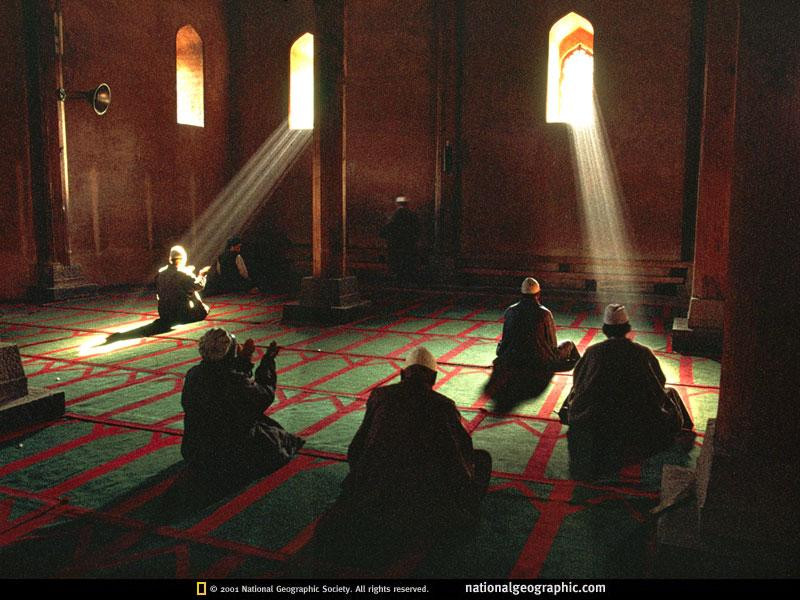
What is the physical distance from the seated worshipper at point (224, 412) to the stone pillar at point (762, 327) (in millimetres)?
2092

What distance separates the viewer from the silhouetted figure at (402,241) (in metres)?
11.3

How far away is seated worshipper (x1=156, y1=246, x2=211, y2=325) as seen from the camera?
26.6ft

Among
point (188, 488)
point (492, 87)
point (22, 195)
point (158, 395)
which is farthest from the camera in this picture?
point (492, 87)

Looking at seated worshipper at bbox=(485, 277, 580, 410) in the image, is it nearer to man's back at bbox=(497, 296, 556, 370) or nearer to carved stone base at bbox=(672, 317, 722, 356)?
man's back at bbox=(497, 296, 556, 370)

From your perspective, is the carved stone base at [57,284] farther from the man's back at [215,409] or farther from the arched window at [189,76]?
the man's back at [215,409]

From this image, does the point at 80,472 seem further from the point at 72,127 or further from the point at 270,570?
the point at 72,127

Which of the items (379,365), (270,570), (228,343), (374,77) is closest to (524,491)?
(270,570)

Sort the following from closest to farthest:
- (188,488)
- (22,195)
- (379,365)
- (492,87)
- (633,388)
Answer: (188,488) < (633,388) < (379,365) < (22,195) < (492,87)

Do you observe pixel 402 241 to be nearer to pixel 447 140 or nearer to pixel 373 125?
pixel 447 140

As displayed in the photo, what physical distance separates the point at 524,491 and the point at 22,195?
8.95 meters

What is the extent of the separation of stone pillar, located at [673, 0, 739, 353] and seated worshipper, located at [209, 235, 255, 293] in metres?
6.69

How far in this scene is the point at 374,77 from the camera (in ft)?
39.6

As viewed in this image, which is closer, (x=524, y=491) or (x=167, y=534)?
(x=167, y=534)

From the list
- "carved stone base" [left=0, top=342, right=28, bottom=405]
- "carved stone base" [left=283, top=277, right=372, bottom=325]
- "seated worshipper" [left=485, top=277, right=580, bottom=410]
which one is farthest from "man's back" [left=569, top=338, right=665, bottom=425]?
"carved stone base" [left=283, top=277, right=372, bottom=325]
